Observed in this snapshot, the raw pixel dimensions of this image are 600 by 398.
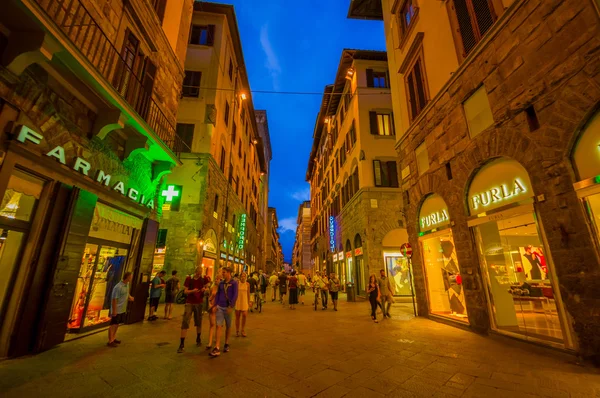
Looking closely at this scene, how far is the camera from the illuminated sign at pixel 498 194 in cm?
616

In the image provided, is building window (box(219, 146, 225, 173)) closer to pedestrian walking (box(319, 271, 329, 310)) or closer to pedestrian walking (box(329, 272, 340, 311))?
pedestrian walking (box(319, 271, 329, 310))

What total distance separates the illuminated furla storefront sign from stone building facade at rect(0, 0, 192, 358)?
2 centimetres

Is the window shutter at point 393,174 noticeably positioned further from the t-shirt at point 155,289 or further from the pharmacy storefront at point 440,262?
the t-shirt at point 155,289

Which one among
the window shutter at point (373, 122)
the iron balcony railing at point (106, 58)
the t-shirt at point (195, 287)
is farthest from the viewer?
the window shutter at point (373, 122)

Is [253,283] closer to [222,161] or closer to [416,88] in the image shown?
[222,161]

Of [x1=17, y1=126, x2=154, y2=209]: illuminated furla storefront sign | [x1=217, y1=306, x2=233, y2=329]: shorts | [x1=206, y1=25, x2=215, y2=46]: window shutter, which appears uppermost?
[x1=206, y1=25, x2=215, y2=46]: window shutter

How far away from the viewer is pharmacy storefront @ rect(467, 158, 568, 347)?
5.73 meters

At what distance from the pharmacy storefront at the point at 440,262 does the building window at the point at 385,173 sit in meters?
8.06

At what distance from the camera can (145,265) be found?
9.46 meters

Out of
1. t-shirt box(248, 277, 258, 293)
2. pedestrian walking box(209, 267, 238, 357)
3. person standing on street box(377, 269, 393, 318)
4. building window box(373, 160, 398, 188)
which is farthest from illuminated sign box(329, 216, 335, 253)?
pedestrian walking box(209, 267, 238, 357)

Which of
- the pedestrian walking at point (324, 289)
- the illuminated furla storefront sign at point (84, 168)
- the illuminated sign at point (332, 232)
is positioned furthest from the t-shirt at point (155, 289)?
the illuminated sign at point (332, 232)

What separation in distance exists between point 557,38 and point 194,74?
17.8 metres

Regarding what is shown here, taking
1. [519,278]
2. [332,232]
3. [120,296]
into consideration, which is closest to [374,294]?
[519,278]

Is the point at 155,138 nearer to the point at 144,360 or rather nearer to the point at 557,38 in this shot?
the point at 144,360
